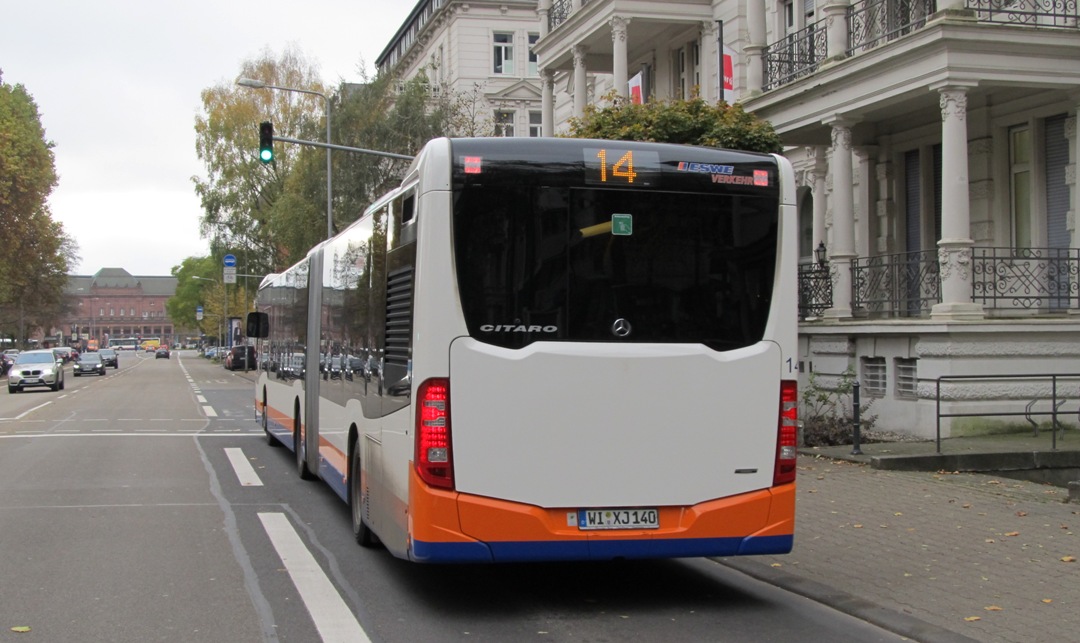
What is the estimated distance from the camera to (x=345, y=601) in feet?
25.2

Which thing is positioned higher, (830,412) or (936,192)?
(936,192)

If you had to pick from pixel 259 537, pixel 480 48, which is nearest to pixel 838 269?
pixel 259 537

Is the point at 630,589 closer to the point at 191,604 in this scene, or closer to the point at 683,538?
the point at 683,538

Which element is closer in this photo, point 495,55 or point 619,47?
point 619,47

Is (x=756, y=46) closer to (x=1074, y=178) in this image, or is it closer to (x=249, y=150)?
(x=1074, y=178)

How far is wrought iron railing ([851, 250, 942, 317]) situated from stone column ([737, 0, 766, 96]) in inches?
164

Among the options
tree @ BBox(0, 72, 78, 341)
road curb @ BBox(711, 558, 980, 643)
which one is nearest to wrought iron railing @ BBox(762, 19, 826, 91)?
road curb @ BBox(711, 558, 980, 643)

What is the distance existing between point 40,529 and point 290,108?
47496mm

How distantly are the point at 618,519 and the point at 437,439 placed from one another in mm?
1203

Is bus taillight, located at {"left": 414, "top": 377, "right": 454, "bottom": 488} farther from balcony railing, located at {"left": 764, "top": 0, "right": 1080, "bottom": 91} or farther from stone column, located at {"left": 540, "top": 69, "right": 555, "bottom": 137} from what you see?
stone column, located at {"left": 540, "top": 69, "right": 555, "bottom": 137}

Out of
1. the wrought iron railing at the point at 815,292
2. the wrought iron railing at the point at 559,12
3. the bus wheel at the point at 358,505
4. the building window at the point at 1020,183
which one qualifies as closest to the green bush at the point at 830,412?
the wrought iron railing at the point at 815,292

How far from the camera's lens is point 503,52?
56.8m

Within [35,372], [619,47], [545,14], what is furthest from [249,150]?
[619,47]

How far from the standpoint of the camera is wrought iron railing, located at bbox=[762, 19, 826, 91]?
2180 cm
